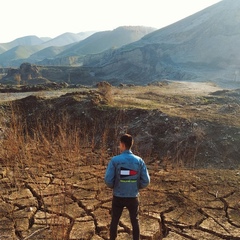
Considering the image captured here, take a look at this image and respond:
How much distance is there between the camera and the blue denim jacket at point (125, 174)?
3.46 m

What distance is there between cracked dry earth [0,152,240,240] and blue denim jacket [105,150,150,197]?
40.8 inches

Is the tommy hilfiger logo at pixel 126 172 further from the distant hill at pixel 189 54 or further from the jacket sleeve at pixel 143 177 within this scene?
the distant hill at pixel 189 54

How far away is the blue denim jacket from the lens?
3455mm

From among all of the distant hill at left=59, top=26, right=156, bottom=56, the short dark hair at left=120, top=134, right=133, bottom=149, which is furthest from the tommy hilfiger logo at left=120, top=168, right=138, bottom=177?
the distant hill at left=59, top=26, right=156, bottom=56

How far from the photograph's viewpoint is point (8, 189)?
18.3 feet

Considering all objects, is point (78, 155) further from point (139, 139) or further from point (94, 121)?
point (94, 121)

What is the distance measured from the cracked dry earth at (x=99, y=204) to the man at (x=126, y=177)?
2.91ft

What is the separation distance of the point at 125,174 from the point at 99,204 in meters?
1.86

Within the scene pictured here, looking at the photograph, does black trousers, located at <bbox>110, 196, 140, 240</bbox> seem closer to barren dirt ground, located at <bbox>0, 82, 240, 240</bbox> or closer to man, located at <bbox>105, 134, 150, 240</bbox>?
man, located at <bbox>105, 134, 150, 240</bbox>

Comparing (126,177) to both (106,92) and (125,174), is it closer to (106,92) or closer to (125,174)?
(125,174)

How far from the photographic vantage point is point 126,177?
3480 mm

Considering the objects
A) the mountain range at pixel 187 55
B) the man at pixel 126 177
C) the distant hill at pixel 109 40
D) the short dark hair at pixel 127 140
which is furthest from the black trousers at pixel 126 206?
the distant hill at pixel 109 40

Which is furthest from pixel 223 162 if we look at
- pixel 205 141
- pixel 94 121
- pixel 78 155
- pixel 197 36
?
pixel 197 36

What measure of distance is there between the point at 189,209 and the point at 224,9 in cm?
8115
